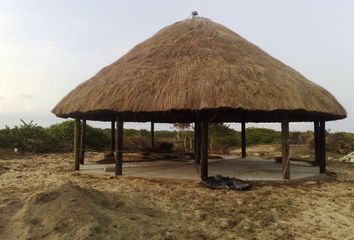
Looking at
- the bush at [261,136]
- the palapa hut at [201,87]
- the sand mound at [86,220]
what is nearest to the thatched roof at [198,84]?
the palapa hut at [201,87]

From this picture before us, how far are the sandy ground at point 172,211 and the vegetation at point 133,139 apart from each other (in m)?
7.23

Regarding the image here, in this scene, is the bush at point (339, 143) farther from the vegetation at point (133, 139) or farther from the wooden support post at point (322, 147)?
the wooden support post at point (322, 147)

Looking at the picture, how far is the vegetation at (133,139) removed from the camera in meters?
20.0

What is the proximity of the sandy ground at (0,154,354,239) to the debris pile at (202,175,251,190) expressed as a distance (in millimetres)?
202

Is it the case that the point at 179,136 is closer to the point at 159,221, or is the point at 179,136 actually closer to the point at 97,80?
the point at 97,80

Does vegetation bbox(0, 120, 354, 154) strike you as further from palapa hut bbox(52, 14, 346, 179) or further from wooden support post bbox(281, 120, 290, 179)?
wooden support post bbox(281, 120, 290, 179)

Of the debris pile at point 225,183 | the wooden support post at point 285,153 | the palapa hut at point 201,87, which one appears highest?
the palapa hut at point 201,87

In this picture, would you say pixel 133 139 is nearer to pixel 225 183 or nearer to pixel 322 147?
pixel 322 147

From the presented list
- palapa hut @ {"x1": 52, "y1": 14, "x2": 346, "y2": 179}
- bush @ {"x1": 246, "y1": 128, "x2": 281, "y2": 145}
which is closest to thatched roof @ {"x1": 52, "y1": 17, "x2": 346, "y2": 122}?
palapa hut @ {"x1": 52, "y1": 14, "x2": 346, "y2": 179}

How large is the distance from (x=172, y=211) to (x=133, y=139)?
1246 centimetres

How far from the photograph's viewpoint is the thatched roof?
32.5 ft

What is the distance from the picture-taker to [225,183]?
9.46 metres

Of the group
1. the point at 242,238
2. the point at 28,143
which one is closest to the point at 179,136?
the point at 28,143

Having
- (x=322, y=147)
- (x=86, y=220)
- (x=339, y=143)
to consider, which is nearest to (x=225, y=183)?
(x=86, y=220)
